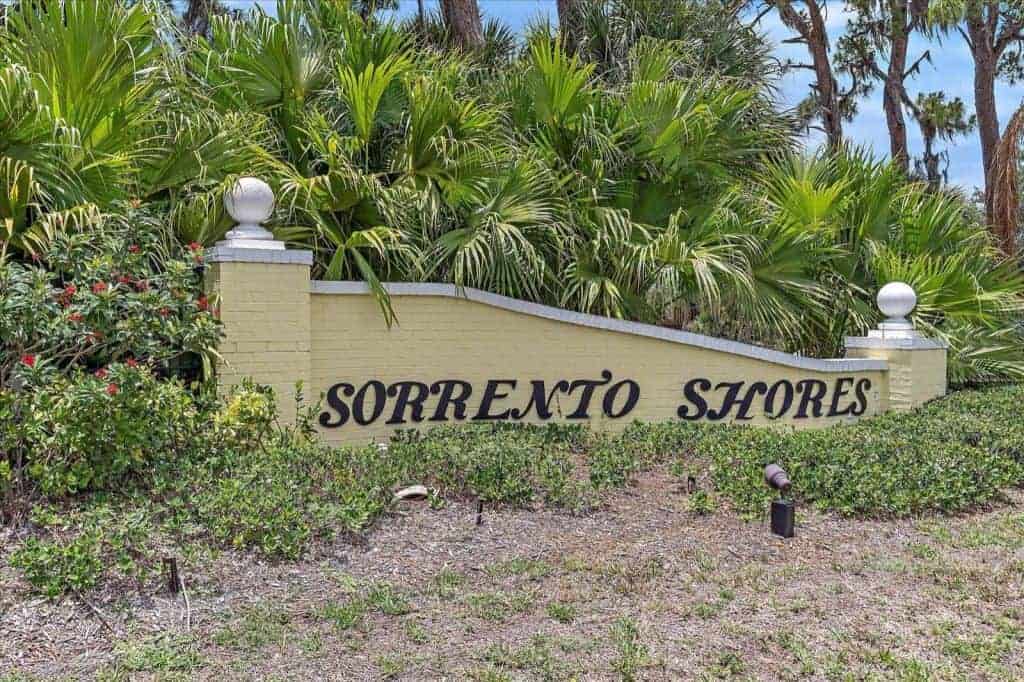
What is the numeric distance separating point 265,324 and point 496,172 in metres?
2.82

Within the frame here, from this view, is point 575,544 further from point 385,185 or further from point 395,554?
point 385,185

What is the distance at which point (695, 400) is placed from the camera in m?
9.02

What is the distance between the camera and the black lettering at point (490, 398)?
8117 mm

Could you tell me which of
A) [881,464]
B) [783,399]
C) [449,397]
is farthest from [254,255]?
[783,399]

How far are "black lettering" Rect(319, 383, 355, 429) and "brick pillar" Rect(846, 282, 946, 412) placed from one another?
608cm

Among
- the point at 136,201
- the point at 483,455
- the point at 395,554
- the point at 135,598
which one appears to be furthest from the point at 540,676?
the point at 136,201

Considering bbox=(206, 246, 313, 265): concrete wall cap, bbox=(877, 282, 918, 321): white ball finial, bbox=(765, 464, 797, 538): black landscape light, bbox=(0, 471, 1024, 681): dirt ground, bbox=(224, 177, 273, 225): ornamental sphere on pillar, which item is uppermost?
bbox=(224, 177, 273, 225): ornamental sphere on pillar

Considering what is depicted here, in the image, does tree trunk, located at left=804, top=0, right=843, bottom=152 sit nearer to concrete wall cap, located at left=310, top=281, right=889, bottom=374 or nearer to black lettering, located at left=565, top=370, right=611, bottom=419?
concrete wall cap, located at left=310, top=281, right=889, bottom=374

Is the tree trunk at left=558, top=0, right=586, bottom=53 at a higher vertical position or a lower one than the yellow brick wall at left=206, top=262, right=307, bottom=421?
higher

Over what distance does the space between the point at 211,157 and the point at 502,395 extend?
3258 millimetres

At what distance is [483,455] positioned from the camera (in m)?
6.32

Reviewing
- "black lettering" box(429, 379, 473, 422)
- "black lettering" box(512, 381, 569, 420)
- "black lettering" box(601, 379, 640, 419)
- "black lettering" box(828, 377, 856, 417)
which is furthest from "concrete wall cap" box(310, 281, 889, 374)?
"black lettering" box(429, 379, 473, 422)

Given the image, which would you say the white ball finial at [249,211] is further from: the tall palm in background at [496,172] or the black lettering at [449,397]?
the black lettering at [449,397]

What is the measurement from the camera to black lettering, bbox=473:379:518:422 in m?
8.12
